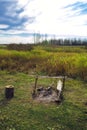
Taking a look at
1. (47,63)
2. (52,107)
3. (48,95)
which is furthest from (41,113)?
(47,63)

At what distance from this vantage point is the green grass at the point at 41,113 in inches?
211

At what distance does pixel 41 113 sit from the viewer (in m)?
6.09

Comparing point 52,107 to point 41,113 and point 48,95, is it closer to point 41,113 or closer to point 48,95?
point 41,113

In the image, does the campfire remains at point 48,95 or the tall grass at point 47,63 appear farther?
the tall grass at point 47,63

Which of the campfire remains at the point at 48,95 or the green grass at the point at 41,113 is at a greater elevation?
the campfire remains at the point at 48,95

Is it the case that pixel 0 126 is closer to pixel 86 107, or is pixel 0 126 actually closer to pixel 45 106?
pixel 45 106

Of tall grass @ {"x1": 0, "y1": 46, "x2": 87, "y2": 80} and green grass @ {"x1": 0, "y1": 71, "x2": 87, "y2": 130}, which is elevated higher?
tall grass @ {"x1": 0, "y1": 46, "x2": 87, "y2": 80}

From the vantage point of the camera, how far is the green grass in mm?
5366

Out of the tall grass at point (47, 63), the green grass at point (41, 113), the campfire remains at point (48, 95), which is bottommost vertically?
→ the green grass at point (41, 113)

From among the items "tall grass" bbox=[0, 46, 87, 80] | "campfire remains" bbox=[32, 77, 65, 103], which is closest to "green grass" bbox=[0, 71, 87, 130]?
"campfire remains" bbox=[32, 77, 65, 103]

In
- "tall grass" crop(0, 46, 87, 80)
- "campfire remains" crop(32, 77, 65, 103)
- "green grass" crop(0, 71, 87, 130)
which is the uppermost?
"tall grass" crop(0, 46, 87, 80)

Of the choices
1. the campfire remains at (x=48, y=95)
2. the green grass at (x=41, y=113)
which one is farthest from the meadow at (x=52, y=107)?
the campfire remains at (x=48, y=95)

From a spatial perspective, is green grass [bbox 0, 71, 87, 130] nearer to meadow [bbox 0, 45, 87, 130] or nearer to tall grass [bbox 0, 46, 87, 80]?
meadow [bbox 0, 45, 87, 130]

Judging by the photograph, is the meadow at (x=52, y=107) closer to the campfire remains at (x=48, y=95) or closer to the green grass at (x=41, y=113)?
the green grass at (x=41, y=113)
